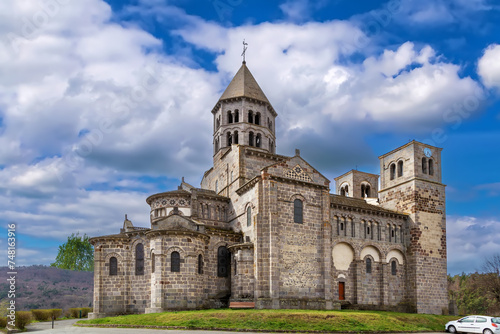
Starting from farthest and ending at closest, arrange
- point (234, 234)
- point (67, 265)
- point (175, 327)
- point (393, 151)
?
1. point (67, 265)
2. point (393, 151)
3. point (234, 234)
4. point (175, 327)

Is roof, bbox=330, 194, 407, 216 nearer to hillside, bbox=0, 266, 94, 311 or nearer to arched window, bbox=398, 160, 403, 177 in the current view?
arched window, bbox=398, 160, 403, 177

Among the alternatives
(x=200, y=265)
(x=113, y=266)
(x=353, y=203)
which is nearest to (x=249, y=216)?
(x=200, y=265)

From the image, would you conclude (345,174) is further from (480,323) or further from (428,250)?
(480,323)

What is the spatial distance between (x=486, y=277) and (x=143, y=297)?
1947 inches

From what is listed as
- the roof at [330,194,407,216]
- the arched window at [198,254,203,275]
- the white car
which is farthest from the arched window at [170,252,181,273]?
the white car

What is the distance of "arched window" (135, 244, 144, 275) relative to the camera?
41.8 metres

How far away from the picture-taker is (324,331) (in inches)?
1265

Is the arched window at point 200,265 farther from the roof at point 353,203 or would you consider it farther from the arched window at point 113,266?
the roof at point 353,203

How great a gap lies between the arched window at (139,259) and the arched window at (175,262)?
13.4ft

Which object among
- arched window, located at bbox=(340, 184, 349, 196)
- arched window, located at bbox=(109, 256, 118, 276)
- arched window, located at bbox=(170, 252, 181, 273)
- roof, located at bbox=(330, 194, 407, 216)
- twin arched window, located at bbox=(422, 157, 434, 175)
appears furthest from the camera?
arched window, located at bbox=(340, 184, 349, 196)

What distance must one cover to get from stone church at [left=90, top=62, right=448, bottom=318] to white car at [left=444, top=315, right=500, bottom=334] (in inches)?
382

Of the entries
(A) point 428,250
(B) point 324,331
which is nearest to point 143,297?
(B) point 324,331

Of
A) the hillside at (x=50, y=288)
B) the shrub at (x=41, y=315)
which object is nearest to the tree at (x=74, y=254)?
the hillside at (x=50, y=288)

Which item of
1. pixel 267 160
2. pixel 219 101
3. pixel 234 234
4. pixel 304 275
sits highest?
pixel 219 101
